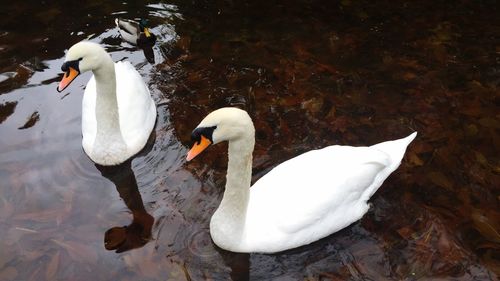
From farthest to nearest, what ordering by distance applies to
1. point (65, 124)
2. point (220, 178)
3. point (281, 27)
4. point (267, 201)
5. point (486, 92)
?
point (281, 27) < point (486, 92) < point (65, 124) < point (220, 178) < point (267, 201)

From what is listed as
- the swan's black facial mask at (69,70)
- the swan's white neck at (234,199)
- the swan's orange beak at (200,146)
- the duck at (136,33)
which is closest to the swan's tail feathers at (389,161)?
the swan's white neck at (234,199)

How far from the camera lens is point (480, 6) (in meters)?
8.98

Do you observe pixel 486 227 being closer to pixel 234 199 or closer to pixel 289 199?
pixel 289 199

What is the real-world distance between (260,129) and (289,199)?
192 cm

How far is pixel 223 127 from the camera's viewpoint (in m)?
4.03

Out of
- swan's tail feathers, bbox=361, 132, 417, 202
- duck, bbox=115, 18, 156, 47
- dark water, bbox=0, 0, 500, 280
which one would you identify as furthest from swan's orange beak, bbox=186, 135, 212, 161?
duck, bbox=115, 18, 156, 47

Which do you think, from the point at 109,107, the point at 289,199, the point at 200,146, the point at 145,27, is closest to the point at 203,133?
the point at 200,146

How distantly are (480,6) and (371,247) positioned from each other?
5.86m

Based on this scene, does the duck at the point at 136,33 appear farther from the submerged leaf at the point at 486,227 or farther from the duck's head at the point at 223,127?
the submerged leaf at the point at 486,227

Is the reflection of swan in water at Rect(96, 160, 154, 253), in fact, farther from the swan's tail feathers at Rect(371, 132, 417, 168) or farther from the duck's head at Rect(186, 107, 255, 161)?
the swan's tail feathers at Rect(371, 132, 417, 168)

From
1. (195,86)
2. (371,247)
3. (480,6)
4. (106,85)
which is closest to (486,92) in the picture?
(480,6)

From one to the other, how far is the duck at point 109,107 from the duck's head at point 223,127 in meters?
1.69

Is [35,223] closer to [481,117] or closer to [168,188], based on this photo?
[168,188]

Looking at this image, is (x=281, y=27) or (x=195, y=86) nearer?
(x=195, y=86)
